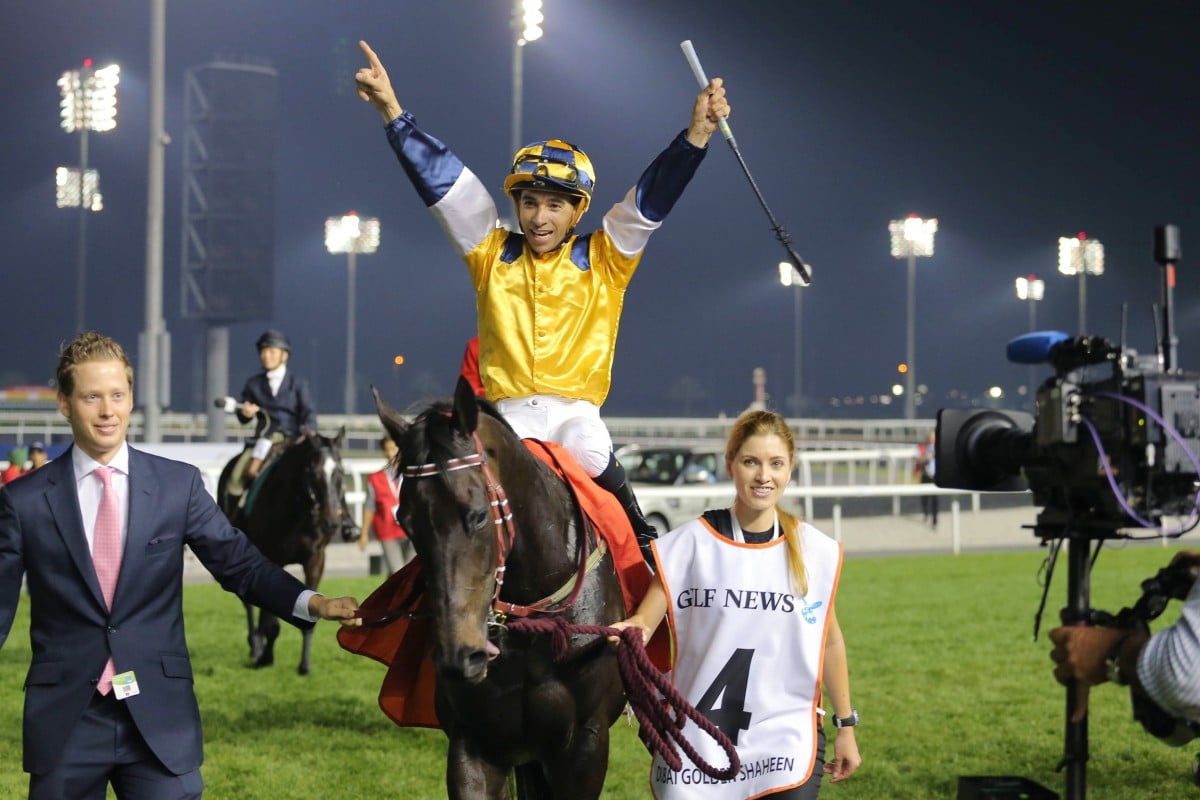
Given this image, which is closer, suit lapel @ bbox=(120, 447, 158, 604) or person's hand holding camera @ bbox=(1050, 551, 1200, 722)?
person's hand holding camera @ bbox=(1050, 551, 1200, 722)

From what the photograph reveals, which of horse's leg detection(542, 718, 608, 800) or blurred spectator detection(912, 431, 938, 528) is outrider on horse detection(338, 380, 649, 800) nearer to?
horse's leg detection(542, 718, 608, 800)

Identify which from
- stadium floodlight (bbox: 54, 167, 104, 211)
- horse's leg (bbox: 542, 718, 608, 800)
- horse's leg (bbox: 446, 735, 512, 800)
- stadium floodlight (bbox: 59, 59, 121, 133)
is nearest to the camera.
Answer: horse's leg (bbox: 446, 735, 512, 800)

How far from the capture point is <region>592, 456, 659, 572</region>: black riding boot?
3.95m

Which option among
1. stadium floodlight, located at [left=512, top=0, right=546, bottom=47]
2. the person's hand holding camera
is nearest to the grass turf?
the person's hand holding camera

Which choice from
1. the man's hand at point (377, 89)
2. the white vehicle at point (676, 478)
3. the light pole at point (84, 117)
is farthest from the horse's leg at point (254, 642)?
the light pole at point (84, 117)

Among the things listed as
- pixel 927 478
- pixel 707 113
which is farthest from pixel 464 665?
pixel 927 478

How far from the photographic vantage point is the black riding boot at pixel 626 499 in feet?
13.0

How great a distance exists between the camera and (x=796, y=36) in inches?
2547

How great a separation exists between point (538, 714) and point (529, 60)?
69696 millimetres

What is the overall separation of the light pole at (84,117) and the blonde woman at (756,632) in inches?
942

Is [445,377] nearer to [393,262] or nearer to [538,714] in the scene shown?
[393,262]

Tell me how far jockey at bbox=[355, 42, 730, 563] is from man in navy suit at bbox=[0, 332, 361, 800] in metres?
1.01

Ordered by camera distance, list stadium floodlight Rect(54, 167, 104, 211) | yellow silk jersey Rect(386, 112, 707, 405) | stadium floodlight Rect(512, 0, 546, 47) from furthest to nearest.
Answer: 1. stadium floodlight Rect(54, 167, 104, 211)
2. stadium floodlight Rect(512, 0, 546, 47)
3. yellow silk jersey Rect(386, 112, 707, 405)

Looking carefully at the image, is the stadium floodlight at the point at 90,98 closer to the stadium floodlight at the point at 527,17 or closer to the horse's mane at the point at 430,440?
the stadium floodlight at the point at 527,17
